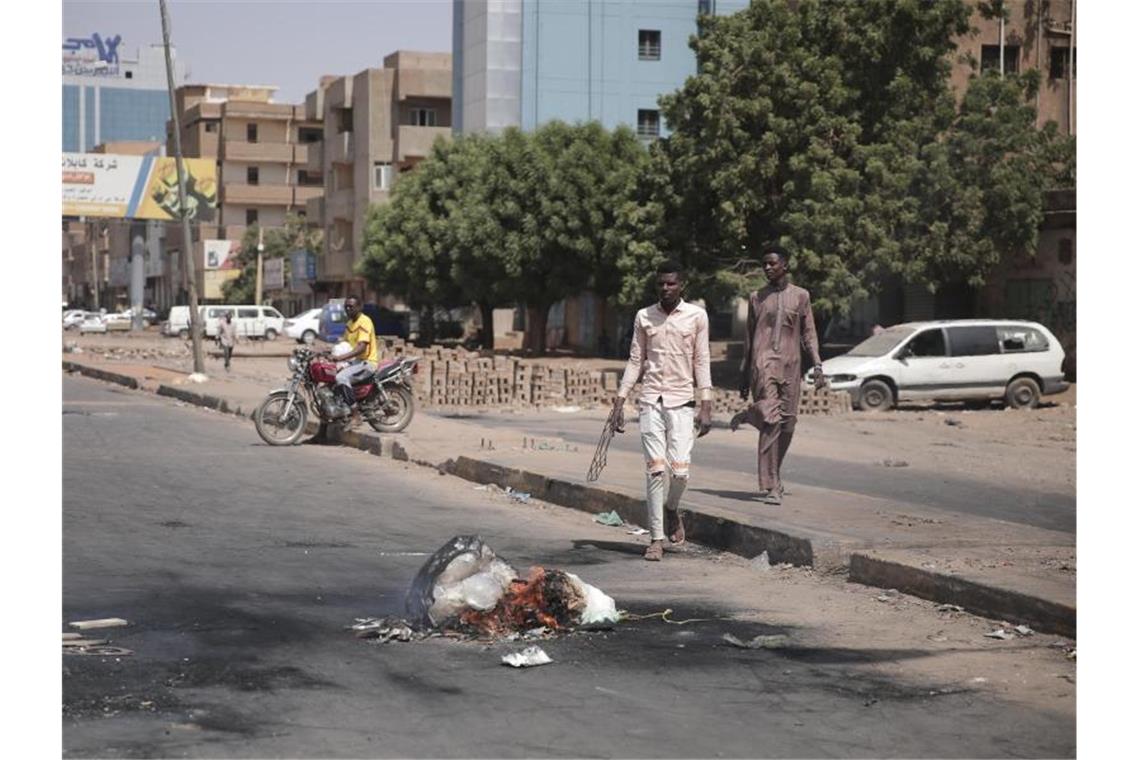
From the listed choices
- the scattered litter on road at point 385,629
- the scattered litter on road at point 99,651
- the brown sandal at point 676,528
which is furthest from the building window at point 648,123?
the scattered litter on road at point 99,651

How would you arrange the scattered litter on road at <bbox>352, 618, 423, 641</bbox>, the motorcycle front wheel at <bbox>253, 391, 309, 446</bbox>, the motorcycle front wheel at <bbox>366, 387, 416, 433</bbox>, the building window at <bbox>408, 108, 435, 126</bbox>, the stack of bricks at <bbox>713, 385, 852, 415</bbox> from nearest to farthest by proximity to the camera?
the scattered litter on road at <bbox>352, 618, 423, 641</bbox> → the motorcycle front wheel at <bbox>253, 391, 309, 446</bbox> → the motorcycle front wheel at <bbox>366, 387, 416, 433</bbox> → the stack of bricks at <bbox>713, 385, 852, 415</bbox> → the building window at <bbox>408, 108, 435, 126</bbox>

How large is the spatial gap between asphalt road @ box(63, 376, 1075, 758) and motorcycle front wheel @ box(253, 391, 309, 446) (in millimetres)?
8163

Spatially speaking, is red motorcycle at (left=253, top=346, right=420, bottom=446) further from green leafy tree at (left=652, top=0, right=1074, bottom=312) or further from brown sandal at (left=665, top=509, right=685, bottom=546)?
green leafy tree at (left=652, top=0, right=1074, bottom=312)

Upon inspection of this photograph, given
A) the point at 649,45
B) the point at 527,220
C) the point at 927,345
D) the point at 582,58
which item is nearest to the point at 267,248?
the point at 582,58

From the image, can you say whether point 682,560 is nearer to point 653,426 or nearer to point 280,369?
point 653,426

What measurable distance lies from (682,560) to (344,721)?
5.21 metres

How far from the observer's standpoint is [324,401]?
20.8m

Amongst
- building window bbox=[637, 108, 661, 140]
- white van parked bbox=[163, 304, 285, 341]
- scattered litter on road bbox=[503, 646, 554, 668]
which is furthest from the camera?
white van parked bbox=[163, 304, 285, 341]

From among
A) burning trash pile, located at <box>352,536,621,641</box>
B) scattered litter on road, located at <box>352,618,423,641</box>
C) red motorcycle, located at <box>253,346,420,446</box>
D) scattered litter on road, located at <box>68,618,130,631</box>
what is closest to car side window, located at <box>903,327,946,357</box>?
red motorcycle, located at <box>253,346,420,446</box>

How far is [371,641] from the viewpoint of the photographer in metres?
7.70

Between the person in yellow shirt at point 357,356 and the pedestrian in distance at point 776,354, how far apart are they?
8.57m

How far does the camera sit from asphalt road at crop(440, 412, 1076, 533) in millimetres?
14328

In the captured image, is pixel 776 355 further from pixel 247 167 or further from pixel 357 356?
pixel 247 167
